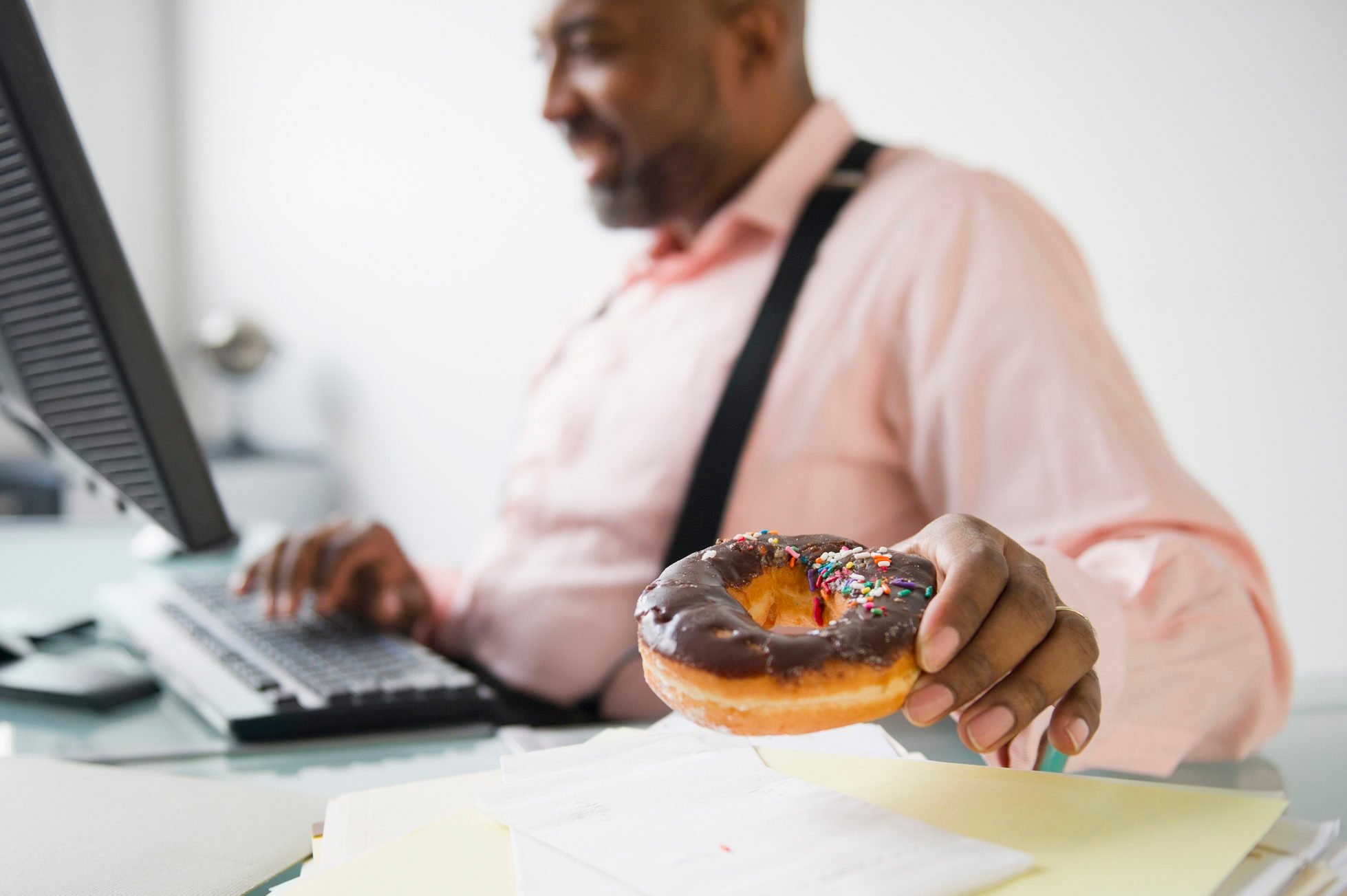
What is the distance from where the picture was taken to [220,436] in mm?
3652

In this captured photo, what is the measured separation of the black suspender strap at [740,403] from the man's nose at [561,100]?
0.98 ft

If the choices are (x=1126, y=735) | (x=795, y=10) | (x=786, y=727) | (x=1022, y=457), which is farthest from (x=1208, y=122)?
(x=786, y=727)

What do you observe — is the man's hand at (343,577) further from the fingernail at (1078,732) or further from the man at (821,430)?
the fingernail at (1078,732)

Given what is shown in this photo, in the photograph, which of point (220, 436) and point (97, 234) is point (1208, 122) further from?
point (220, 436)

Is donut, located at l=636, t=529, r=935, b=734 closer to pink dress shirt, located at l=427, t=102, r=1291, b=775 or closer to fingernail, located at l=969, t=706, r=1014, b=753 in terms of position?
fingernail, located at l=969, t=706, r=1014, b=753

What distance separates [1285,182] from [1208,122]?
0.13 metres

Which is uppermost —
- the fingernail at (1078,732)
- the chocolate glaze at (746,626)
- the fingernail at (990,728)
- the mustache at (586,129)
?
the mustache at (586,129)

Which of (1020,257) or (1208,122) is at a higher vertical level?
(1208,122)

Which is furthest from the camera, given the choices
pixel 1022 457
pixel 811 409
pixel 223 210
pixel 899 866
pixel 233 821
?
pixel 223 210

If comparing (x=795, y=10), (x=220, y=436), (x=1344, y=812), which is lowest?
(x=220, y=436)

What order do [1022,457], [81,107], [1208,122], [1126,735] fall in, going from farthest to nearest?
[81,107]
[1208,122]
[1022,457]
[1126,735]

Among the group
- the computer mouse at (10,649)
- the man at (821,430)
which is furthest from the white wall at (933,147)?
the computer mouse at (10,649)

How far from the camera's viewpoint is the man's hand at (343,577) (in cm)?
104

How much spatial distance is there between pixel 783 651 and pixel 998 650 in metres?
0.10
